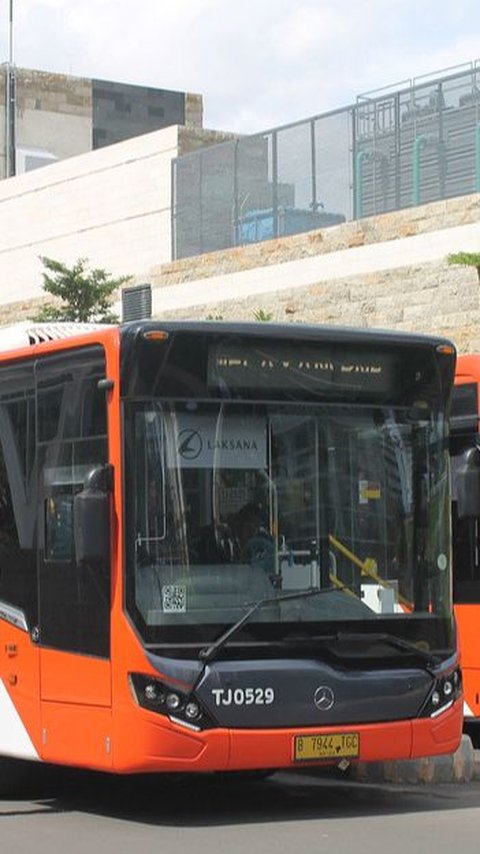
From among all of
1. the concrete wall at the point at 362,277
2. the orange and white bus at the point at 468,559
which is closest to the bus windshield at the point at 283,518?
the orange and white bus at the point at 468,559

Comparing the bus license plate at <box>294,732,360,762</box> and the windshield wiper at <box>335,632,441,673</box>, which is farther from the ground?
the windshield wiper at <box>335,632,441,673</box>

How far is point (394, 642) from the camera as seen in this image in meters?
10.9

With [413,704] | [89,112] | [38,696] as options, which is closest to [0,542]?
[38,696]

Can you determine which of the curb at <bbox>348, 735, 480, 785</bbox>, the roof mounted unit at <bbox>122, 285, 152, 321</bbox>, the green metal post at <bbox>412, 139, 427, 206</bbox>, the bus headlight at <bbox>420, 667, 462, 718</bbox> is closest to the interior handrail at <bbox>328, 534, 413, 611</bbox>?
the bus headlight at <bbox>420, 667, 462, 718</bbox>

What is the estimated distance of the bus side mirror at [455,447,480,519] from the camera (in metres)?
11.3

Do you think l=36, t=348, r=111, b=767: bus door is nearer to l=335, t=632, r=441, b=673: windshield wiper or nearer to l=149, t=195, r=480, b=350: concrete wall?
l=335, t=632, r=441, b=673: windshield wiper

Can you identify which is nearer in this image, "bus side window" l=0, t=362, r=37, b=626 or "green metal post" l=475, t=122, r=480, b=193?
"bus side window" l=0, t=362, r=37, b=626

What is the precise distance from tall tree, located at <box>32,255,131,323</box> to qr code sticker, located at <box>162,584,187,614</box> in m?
20.0

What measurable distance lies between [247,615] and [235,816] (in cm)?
146

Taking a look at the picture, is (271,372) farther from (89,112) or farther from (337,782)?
(89,112)

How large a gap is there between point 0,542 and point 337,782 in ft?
10.6

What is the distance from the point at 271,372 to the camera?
11016mm

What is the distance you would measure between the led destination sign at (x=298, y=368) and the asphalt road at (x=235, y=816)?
265 centimetres

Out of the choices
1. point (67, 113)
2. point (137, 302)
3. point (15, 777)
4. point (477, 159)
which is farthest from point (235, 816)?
point (67, 113)
